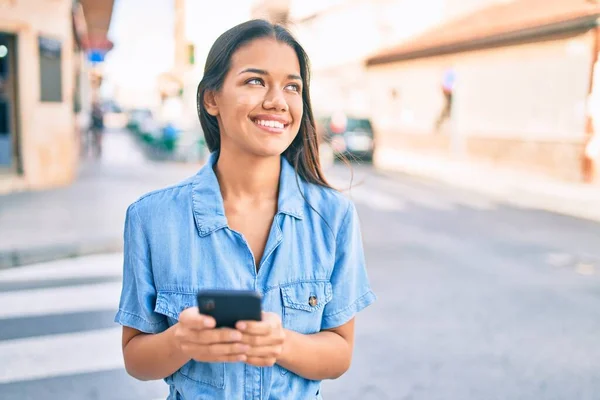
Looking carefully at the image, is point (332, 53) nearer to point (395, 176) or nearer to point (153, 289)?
point (395, 176)

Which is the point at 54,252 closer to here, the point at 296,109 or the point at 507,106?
the point at 296,109

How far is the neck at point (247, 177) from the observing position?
1795 millimetres

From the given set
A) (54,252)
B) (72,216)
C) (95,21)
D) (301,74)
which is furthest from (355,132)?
(301,74)

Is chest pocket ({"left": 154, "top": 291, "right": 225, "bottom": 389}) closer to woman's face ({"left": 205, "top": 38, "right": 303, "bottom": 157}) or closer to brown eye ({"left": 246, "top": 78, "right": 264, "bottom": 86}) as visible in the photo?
woman's face ({"left": 205, "top": 38, "right": 303, "bottom": 157})

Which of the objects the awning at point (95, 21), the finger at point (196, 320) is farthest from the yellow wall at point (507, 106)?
the finger at point (196, 320)

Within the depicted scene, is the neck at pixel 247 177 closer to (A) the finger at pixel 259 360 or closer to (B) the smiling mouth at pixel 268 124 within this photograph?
(B) the smiling mouth at pixel 268 124

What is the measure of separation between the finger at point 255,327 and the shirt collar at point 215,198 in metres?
0.36

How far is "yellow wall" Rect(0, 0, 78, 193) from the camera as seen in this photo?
12227mm

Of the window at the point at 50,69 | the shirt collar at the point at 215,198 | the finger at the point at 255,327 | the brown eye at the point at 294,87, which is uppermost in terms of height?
the window at the point at 50,69

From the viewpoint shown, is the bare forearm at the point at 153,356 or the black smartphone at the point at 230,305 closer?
the black smartphone at the point at 230,305

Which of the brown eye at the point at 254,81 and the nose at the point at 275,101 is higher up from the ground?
the brown eye at the point at 254,81

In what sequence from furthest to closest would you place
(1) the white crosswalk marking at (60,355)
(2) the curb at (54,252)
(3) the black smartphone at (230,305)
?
(2) the curb at (54,252) → (1) the white crosswalk marking at (60,355) → (3) the black smartphone at (230,305)

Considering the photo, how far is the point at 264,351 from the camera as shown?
56.2 inches

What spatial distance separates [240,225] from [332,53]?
3898cm
